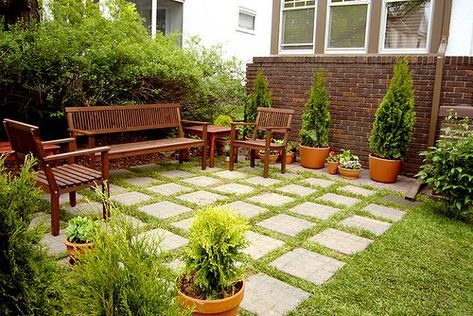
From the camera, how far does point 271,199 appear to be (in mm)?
5133

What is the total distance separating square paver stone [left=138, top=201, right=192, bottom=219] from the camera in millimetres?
4367

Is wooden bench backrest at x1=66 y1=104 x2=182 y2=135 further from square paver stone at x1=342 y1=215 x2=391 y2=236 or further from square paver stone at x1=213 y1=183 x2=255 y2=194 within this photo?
square paver stone at x1=342 y1=215 x2=391 y2=236

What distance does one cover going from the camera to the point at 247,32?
46.0ft

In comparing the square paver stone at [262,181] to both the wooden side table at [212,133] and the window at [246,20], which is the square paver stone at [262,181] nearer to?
the wooden side table at [212,133]

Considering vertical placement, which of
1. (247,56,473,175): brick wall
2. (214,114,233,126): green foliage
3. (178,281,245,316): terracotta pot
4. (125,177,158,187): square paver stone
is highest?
(247,56,473,175): brick wall

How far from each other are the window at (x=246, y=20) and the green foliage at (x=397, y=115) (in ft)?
28.1

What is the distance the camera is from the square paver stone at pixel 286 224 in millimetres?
4051

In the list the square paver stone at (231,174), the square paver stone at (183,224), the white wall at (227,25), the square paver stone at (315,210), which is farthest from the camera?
the white wall at (227,25)

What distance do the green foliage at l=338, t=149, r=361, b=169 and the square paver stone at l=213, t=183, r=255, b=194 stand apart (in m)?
1.87

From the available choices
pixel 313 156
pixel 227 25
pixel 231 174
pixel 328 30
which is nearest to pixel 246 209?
pixel 231 174

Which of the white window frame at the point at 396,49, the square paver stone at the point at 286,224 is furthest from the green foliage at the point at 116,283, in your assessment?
the white window frame at the point at 396,49

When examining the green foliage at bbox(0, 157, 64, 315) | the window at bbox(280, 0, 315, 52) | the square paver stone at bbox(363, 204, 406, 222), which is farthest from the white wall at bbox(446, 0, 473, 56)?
the green foliage at bbox(0, 157, 64, 315)

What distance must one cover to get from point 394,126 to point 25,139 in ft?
16.5

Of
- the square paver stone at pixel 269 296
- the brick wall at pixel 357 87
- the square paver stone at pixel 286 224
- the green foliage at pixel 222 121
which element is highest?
the brick wall at pixel 357 87
